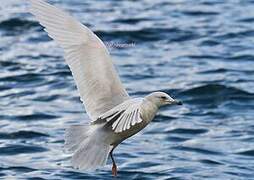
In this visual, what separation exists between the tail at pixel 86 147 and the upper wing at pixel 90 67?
0.99ft

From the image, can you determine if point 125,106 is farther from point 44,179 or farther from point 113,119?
point 44,179

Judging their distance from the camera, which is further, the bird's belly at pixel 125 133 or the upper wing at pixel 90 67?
the upper wing at pixel 90 67

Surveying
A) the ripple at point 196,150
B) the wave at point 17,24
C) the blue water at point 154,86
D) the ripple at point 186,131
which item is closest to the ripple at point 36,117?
the blue water at point 154,86

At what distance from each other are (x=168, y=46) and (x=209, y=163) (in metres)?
4.76

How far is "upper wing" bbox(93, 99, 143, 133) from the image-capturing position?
759cm

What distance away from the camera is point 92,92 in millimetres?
8805

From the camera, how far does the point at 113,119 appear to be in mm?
8391

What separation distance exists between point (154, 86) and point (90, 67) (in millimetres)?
4614

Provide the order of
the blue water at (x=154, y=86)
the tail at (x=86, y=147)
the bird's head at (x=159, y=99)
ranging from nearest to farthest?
the tail at (x=86, y=147) < the bird's head at (x=159, y=99) < the blue water at (x=154, y=86)

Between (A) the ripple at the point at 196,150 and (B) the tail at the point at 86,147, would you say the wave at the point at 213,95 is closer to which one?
(A) the ripple at the point at 196,150

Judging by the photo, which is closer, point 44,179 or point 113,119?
point 113,119

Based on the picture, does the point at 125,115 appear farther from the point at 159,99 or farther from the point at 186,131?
the point at 186,131

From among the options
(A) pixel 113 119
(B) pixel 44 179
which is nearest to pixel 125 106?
(A) pixel 113 119

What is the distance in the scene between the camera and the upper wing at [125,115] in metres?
7.59
